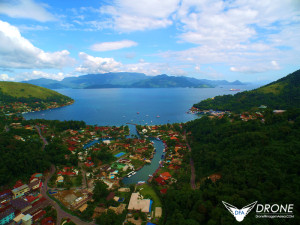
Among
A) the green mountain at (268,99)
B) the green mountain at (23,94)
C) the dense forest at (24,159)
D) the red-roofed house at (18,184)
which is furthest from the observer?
the green mountain at (23,94)

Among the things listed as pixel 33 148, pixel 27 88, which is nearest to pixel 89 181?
pixel 33 148

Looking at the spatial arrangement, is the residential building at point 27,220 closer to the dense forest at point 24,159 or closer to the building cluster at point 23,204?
the building cluster at point 23,204

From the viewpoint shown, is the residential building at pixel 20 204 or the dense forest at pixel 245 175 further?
the residential building at pixel 20 204

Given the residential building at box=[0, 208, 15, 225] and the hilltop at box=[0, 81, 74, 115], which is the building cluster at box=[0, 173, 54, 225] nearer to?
the residential building at box=[0, 208, 15, 225]

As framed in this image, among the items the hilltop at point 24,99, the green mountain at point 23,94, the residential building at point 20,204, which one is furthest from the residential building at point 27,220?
the green mountain at point 23,94

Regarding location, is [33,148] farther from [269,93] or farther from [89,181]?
[269,93]

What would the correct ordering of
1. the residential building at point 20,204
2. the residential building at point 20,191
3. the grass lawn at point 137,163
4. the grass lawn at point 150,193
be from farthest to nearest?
the grass lawn at point 137,163, the residential building at point 20,191, the grass lawn at point 150,193, the residential building at point 20,204
